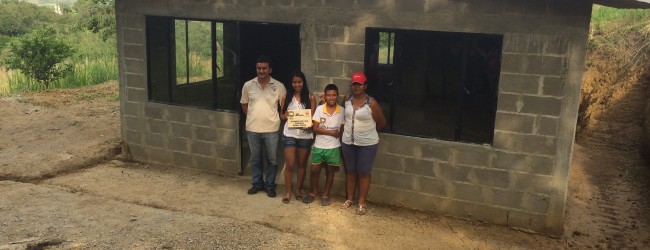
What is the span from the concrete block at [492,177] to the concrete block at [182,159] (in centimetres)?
432

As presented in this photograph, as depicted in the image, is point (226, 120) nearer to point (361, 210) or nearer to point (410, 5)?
point (361, 210)

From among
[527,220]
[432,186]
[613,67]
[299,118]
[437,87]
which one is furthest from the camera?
[437,87]

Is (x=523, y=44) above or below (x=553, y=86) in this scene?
above

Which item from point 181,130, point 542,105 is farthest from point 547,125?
point 181,130

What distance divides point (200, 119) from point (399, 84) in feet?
9.83

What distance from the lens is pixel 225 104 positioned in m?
9.09

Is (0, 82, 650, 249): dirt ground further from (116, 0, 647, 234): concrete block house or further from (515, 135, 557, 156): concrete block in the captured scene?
(515, 135, 557, 156): concrete block

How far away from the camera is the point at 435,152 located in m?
6.36

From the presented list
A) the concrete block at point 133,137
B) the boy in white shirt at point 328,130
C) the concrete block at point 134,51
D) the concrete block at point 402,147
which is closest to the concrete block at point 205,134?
the concrete block at point 133,137

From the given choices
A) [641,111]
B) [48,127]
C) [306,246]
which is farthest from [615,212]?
[48,127]

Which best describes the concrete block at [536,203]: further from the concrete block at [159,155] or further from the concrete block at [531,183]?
the concrete block at [159,155]

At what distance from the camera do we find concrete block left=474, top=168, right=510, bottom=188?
610 cm

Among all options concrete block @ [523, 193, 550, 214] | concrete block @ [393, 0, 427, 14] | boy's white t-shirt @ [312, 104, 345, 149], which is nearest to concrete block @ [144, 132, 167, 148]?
boy's white t-shirt @ [312, 104, 345, 149]

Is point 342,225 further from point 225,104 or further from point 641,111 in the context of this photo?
point 641,111
